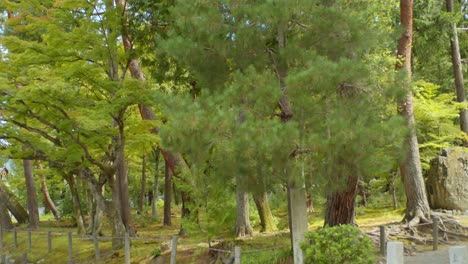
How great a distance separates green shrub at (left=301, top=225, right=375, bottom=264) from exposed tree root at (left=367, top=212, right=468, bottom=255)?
11.7 feet

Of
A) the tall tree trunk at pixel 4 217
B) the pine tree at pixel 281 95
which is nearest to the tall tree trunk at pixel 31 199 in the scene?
the tall tree trunk at pixel 4 217

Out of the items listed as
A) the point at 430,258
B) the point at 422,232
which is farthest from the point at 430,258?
the point at 422,232

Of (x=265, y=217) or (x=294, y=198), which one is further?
(x=265, y=217)

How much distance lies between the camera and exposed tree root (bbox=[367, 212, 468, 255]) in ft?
36.6

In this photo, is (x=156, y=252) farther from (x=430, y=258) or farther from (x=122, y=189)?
(x=430, y=258)

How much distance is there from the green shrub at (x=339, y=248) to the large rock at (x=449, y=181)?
8.09 metres

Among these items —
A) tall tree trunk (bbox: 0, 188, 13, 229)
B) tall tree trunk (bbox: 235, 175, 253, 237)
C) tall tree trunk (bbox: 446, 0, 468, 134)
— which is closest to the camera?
tall tree trunk (bbox: 235, 175, 253, 237)

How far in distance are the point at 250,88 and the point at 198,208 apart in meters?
3.73

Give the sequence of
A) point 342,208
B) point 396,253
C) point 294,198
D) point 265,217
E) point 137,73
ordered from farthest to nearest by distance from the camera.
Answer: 1. point 137,73
2. point 265,217
3. point 342,208
4. point 294,198
5. point 396,253

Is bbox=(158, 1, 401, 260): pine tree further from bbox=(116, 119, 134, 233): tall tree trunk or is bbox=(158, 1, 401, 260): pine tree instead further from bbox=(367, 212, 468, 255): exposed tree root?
bbox=(116, 119, 134, 233): tall tree trunk

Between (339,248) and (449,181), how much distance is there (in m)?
8.66

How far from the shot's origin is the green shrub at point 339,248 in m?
7.33

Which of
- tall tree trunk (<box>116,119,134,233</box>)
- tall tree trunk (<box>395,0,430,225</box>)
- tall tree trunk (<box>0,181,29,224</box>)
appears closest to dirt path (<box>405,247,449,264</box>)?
tall tree trunk (<box>395,0,430,225</box>)

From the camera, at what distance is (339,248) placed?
736 centimetres
